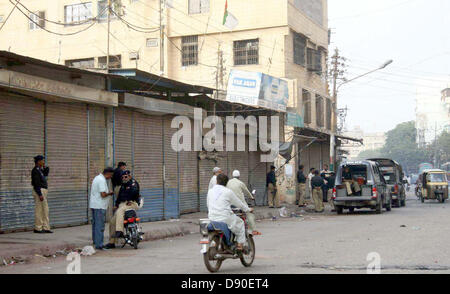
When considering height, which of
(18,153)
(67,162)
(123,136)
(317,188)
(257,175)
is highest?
(123,136)

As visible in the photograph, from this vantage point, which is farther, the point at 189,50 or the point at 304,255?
the point at 189,50

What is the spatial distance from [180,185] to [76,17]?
20.2 meters

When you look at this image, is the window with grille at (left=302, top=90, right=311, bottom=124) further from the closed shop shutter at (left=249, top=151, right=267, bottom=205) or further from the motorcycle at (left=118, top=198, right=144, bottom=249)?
the motorcycle at (left=118, top=198, right=144, bottom=249)

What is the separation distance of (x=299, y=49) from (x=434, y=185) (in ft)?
37.6

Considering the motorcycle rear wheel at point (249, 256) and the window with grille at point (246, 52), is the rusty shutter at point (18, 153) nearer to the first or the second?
the motorcycle rear wheel at point (249, 256)

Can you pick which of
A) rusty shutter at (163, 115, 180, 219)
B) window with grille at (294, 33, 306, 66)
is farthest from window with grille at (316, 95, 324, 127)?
rusty shutter at (163, 115, 180, 219)

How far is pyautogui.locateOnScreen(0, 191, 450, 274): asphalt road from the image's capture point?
959cm

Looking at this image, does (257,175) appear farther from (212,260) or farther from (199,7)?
(212,260)

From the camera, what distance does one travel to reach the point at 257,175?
29422mm

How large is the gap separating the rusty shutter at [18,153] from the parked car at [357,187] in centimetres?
1331

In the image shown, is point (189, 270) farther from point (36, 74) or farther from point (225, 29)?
point (225, 29)

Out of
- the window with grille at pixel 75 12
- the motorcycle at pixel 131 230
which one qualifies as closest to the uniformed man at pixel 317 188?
the motorcycle at pixel 131 230

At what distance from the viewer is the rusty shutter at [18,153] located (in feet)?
47.0

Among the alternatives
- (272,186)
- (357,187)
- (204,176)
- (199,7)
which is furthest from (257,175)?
(199,7)
